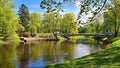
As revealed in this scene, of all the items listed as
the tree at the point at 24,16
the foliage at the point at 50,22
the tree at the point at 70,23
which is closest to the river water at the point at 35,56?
the tree at the point at 70,23

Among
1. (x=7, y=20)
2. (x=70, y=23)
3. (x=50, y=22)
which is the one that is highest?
(x=7, y=20)

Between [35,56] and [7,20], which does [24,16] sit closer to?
[7,20]

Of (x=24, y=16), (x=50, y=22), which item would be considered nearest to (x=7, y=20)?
(x=24, y=16)

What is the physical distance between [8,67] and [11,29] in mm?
49469

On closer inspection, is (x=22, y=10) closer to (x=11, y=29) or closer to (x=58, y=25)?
(x=58, y=25)

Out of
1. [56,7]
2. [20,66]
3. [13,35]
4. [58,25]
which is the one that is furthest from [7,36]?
[58,25]

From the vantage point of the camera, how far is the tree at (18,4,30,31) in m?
135

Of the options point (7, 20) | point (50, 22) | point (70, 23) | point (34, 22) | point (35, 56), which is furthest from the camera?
point (50, 22)

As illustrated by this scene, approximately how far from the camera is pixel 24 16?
13588cm

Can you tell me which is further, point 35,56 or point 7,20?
point 7,20

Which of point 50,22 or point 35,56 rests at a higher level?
point 50,22

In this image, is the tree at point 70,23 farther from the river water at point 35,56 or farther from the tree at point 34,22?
the tree at point 34,22

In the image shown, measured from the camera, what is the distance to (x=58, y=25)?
150 m

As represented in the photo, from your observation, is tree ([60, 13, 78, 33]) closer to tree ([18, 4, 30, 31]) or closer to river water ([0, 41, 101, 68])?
river water ([0, 41, 101, 68])
